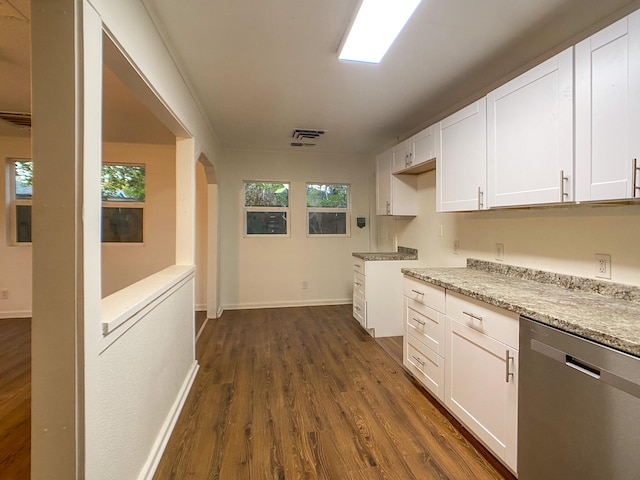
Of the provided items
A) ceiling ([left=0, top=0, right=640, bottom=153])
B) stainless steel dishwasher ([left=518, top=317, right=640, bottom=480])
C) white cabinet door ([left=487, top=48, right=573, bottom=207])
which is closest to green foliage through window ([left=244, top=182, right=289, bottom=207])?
ceiling ([left=0, top=0, right=640, bottom=153])

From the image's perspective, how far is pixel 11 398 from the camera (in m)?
2.21

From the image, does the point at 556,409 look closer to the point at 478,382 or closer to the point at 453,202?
the point at 478,382

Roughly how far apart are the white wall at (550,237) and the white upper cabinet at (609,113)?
358mm

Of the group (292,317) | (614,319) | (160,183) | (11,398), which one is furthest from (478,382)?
(160,183)

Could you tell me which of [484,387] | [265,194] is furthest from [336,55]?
[265,194]

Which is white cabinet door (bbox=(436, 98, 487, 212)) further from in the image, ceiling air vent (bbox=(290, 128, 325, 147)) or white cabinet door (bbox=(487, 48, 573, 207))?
ceiling air vent (bbox=(290, 128, 325, 147))

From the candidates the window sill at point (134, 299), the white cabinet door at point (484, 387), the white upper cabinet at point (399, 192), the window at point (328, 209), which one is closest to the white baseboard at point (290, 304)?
the window at point (328, 209)

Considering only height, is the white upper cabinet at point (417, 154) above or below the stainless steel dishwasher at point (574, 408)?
above

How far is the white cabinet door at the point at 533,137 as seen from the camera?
5.00 feet

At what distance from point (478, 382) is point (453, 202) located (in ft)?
4.29

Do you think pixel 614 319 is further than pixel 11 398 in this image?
No

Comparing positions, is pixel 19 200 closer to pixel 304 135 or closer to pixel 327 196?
pixel 304 135

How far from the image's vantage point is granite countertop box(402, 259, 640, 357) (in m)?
1.12

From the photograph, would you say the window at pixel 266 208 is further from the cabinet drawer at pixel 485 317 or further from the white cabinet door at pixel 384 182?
the cabinet drawer at pixel 485 317
